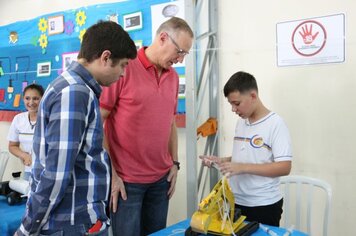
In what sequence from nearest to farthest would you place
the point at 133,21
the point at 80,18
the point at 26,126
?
the point at 26,126 < the point at 133,21 < the point at 80,18

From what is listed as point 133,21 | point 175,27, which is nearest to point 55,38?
point 133,21

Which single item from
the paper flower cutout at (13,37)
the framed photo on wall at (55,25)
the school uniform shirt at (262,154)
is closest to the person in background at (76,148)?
the school uniform shirt at (262,154)

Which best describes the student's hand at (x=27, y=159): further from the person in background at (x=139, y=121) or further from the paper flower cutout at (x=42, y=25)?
the paper flower cutout at (x=42, y=25)

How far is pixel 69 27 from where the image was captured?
11.4ft

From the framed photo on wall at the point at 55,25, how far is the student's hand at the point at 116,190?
2425 mm

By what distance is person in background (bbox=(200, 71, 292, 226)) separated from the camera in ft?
5.22

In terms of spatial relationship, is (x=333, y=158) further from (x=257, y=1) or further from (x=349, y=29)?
(x=257, y=1)

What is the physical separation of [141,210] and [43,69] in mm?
2561

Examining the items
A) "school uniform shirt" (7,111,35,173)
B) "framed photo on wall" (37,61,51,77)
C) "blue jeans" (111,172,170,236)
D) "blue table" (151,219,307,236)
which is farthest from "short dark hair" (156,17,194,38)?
"framed photo on wall" (37,61,51,77)

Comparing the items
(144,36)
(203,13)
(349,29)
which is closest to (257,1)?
(203,13)

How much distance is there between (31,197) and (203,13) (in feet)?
6.75

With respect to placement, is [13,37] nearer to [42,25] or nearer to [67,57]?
[42,25]

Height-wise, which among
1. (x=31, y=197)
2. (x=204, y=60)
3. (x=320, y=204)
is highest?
(x=204, y=60)

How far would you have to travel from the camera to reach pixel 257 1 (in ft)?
8.15
